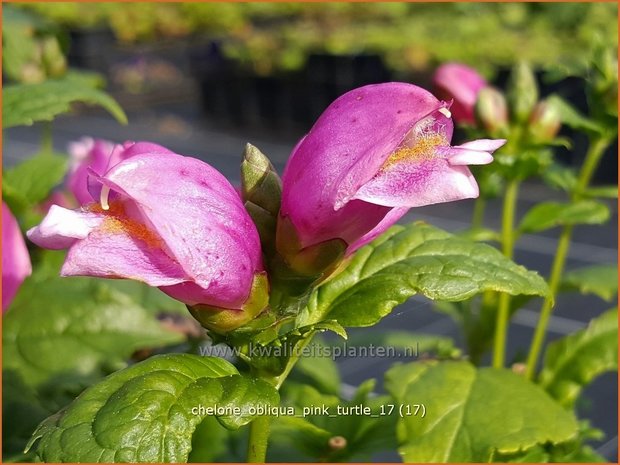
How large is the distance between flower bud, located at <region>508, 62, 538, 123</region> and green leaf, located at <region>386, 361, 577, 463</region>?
0.35 m

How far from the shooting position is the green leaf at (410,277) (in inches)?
22.7

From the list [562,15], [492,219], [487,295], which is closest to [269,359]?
[487,295]

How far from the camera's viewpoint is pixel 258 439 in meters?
0.59

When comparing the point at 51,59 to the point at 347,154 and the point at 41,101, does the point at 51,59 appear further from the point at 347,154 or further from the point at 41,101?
the point at 347,154

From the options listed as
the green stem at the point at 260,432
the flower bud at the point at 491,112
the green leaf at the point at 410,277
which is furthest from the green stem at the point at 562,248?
the green stem at the point at 260,432

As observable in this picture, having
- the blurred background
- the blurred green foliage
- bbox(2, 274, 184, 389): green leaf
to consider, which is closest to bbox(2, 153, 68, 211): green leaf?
bbox(2, 274, 184, 389): green leaf

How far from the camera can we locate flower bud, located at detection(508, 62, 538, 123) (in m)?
1.04

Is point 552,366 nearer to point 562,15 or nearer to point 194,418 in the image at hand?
point 194,418

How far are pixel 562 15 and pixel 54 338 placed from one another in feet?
17.5

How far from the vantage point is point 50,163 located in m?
0.97

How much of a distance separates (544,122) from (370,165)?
581 mm

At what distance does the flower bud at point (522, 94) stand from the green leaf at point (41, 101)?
476 mm

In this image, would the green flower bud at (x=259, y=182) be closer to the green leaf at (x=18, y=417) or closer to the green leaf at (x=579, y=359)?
the green leaf at (x=18, y=417)

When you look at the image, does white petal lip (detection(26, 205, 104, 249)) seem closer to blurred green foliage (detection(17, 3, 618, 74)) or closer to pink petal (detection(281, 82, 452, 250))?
pink petal (detection(281, 82, 452, 250))
